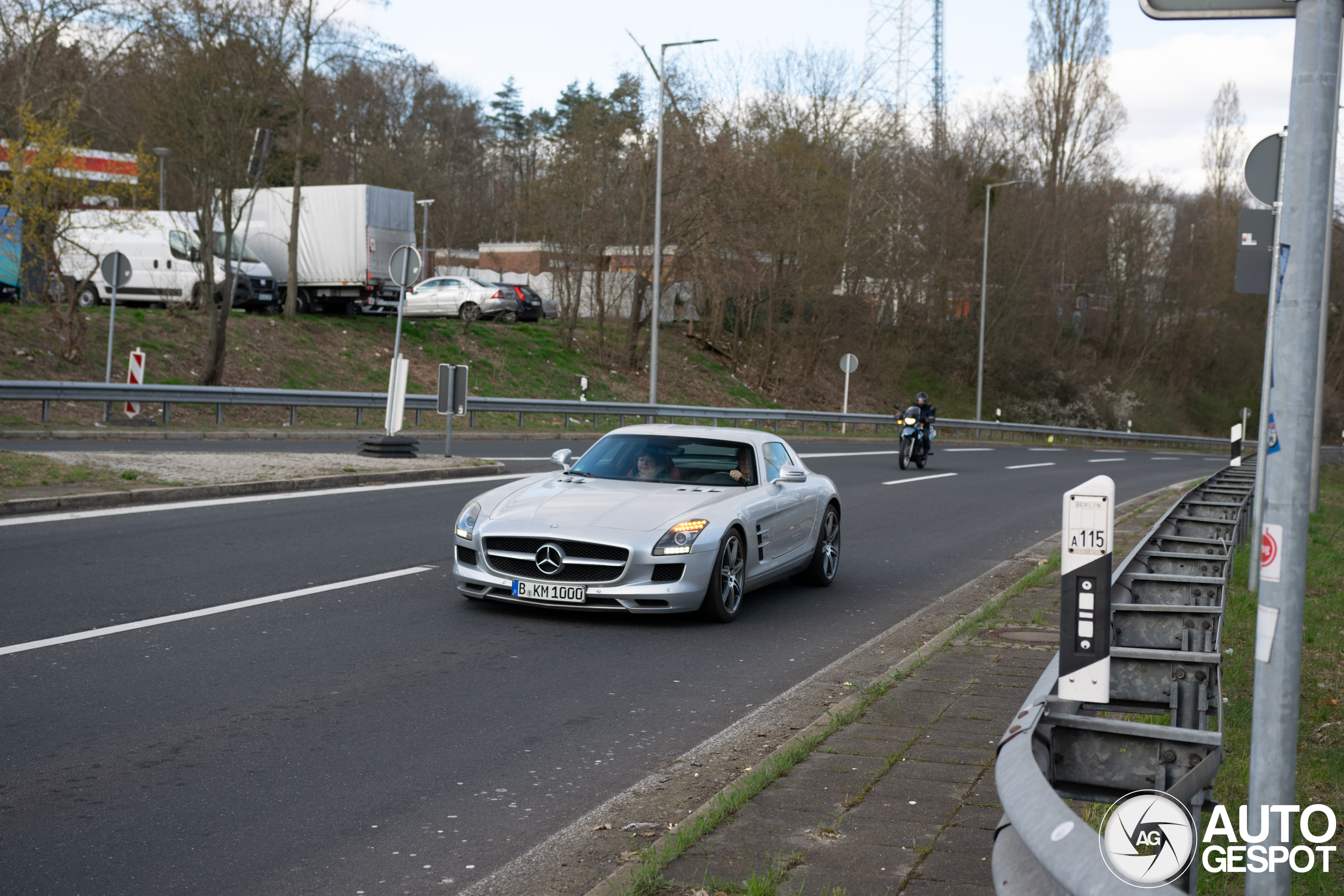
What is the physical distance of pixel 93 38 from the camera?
1244 inches

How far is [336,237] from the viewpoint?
36250 mm

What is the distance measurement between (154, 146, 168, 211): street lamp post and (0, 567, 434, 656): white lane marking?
67.6 feet

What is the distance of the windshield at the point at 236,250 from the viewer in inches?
1163

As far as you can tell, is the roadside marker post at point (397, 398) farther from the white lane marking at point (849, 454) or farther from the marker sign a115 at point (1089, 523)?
the marker sign a115 at point (1089, 523)

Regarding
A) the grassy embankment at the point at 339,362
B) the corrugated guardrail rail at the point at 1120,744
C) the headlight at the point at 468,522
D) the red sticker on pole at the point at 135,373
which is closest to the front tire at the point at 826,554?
the headlight at the point at 468,522

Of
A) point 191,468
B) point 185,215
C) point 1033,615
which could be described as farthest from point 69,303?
point 1033,615

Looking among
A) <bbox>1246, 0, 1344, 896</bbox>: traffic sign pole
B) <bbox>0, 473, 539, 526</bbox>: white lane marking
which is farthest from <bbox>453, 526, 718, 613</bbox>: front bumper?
<bbox>1246, 0, 1344, 896</bbox>: traffic sign pole

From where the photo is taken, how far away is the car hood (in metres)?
8.70

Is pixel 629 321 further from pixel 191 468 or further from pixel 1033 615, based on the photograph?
pixel 1033 615

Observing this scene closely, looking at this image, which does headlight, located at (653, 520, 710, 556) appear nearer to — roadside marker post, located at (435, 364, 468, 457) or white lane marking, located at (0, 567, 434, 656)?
white lane marking, located at (0, 567, 434, 656)

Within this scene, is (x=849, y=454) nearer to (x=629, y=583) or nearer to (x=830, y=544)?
(x=830, y=544)

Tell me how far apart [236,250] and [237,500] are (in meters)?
21.4

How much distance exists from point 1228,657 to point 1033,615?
4.87 feet

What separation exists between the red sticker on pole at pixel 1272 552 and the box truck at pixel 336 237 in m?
34.0
